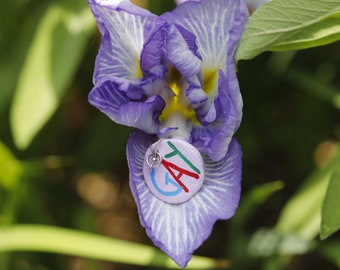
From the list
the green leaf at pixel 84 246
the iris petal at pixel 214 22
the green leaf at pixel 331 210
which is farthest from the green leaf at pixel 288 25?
the green leaf at pixel 84 246

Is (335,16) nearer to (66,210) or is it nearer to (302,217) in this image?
(302,217)

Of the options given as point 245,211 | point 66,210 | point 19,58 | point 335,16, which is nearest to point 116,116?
point 335,16

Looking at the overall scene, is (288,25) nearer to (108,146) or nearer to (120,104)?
(120,104)

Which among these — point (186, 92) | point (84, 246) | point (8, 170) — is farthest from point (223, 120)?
point (8, 170)

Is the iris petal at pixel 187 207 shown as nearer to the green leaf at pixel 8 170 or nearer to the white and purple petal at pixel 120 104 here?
the white and purple petal at pixel 120 104

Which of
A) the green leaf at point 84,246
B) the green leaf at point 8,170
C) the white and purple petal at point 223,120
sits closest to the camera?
the white and purple petal at point 223,120

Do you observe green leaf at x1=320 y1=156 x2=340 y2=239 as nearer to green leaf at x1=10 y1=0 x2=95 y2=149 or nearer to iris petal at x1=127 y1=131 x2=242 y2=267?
iris petal at x1=127 y1=131 x2=242 y2=267
